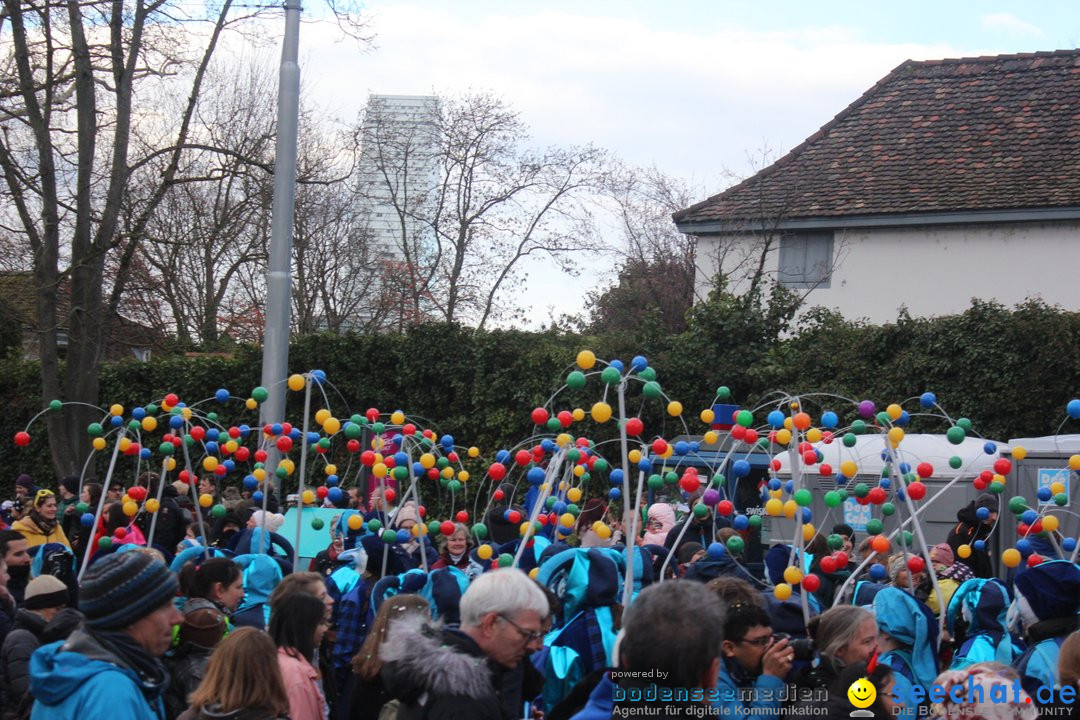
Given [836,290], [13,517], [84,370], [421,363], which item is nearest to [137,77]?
[84,370]

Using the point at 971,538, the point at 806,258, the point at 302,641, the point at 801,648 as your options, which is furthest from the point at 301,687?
the point at 806,258

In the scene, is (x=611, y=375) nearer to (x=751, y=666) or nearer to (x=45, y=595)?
(x=751, y=666)

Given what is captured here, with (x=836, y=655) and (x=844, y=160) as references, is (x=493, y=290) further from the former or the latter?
(x=836, y=655)

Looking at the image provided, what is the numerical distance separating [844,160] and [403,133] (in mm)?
12150

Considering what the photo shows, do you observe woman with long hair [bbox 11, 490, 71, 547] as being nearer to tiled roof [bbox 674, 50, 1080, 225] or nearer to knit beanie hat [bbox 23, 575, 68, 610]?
knit beanie hat [bbox 23, 575, 68, 610]

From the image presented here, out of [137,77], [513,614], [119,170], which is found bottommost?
[513,614]

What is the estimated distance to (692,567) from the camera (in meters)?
6.35

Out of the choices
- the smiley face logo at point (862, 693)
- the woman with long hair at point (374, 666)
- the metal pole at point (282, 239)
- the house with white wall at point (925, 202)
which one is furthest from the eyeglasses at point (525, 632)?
the house with white wall at point (925, 202)

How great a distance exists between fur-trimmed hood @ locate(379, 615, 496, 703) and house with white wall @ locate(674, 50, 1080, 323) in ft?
53.4

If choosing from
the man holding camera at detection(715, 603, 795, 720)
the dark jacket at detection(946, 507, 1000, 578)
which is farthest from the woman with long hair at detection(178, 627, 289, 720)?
the dark jacket at detection(946, 507, 1000, 578)

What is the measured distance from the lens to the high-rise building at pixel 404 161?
29.6 meters

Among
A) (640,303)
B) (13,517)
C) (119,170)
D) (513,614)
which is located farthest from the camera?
(640,303)

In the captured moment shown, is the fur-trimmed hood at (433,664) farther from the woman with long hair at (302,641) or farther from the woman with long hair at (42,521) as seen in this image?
the woman with long hair at (42,521)

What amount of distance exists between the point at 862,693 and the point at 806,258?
17552 mm
